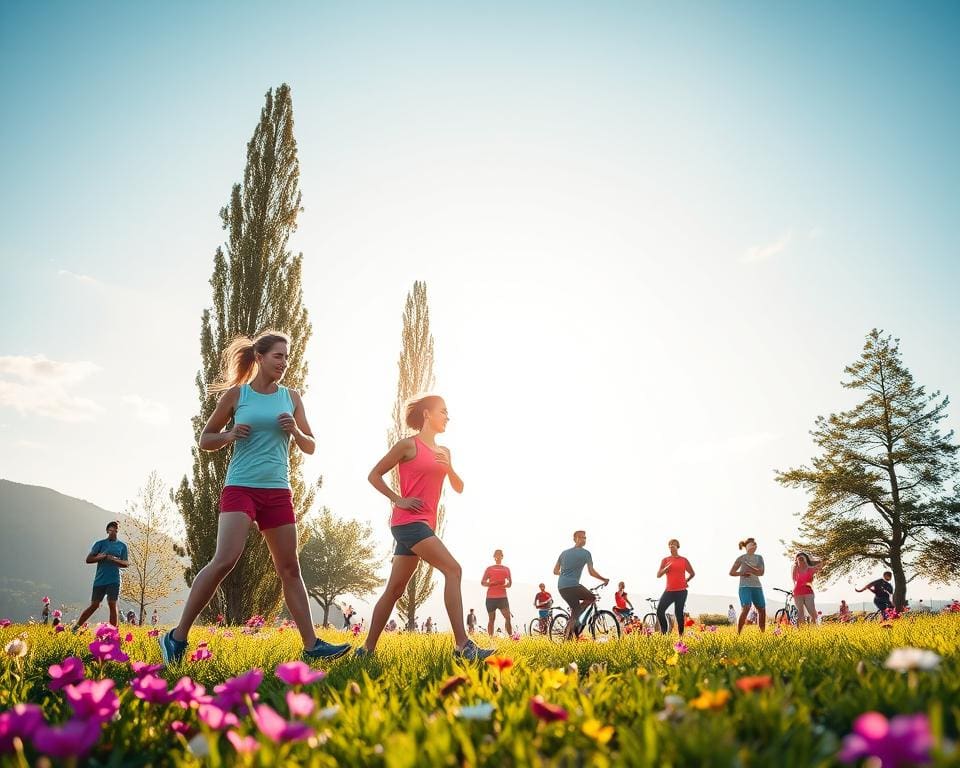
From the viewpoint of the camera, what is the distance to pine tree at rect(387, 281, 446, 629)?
20.1 metres

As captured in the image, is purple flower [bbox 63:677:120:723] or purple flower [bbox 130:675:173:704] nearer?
purple flower [bbox 63:677:120:723]

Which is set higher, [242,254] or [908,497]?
[242,254]

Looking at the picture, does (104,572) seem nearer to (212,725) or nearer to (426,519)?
(426,519)

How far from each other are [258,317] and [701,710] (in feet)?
55.0

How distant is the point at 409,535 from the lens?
4.93 m

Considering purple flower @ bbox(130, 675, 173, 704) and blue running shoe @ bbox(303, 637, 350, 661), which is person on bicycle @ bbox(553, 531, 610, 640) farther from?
purple flower @ bbox(130, 675, 173, 704)

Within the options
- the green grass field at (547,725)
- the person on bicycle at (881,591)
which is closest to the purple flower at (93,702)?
the green grass field at (547,725)

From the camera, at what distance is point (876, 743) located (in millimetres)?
933

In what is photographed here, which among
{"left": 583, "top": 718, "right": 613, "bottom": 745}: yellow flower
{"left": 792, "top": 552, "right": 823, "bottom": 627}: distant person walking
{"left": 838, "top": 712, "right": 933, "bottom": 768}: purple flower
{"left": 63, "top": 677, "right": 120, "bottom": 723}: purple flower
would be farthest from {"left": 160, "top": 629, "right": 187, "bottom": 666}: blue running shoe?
{"left": 792, "top": 552, "right": 823, "bottom": 627}: distant person walking

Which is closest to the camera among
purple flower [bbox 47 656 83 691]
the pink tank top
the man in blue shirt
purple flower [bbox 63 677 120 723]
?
purple flower [bbox 63 677 120 723]

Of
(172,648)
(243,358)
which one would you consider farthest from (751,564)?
(172,648)

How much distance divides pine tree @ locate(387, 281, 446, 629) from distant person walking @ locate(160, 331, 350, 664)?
1519 cm

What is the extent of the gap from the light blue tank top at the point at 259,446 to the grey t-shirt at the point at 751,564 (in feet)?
33.4

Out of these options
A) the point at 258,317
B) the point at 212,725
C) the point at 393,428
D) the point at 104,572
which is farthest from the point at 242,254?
the point at 212,725
